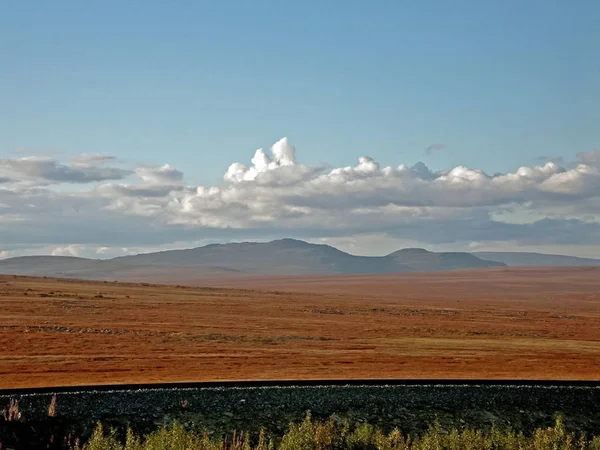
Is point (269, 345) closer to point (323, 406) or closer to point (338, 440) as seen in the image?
point (323, 406)

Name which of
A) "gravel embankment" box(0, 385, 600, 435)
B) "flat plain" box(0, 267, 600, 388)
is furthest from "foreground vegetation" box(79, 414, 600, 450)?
"flat plain" box(0, 267, 600, 388)

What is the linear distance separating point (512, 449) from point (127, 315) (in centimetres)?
4316

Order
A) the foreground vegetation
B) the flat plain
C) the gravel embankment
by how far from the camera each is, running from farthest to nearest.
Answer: the flat plain, the gravel embankment, the foreground vegetation

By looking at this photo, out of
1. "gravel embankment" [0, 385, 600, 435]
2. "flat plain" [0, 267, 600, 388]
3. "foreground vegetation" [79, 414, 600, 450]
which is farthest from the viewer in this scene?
"flat plain" [0, 267, 600, 388]

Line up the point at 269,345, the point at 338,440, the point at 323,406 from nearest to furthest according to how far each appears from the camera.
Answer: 1. the point at 338,440
2. the point at 323,406
3. the point at 269,345

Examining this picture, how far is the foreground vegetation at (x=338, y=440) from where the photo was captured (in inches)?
755

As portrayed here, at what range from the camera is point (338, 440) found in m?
20.8

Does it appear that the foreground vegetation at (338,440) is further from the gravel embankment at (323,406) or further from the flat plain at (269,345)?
the flat plain at (269,345)

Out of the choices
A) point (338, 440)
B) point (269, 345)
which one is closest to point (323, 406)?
point (338, 440)

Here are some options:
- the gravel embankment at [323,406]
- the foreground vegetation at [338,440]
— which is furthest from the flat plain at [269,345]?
the foreground vegetation at [338,440]

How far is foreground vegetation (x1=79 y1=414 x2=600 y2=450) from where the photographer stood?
63.0 feet

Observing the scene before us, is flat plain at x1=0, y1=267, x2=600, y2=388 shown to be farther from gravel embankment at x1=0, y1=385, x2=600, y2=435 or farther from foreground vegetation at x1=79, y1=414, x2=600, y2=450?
foreground vegetation at x1=79, y1=414, x2=600, y2=450

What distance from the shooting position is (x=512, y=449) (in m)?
21.4

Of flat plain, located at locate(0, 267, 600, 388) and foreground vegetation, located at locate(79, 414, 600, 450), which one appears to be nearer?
foreground vegetation, located at locate(79, 414, 600, 450)
